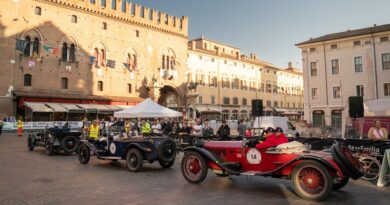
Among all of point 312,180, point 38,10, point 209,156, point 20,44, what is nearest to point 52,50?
A: point 20,44

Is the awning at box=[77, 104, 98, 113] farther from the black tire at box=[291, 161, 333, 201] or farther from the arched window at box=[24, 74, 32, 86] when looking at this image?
the black tire at box=[291, 161, 333, 201]

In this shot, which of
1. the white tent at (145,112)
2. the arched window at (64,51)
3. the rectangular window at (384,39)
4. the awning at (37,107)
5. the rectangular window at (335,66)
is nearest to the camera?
the white tent at (145,112)

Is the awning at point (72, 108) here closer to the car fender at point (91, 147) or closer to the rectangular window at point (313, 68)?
the car fender at point (91, 147)

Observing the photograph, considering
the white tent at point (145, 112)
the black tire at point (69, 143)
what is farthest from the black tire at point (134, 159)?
the white tent at point (145, 112)

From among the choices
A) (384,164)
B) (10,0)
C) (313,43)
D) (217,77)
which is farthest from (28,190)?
(217,77)

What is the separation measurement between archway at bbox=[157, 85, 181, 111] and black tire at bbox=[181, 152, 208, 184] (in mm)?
39071

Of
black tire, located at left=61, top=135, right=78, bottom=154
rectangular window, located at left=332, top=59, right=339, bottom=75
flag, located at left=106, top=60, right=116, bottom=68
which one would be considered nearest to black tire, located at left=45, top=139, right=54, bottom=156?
black tire, located at left=61, top=135, right=78, bottom=154

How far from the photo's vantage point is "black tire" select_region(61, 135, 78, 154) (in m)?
15.6

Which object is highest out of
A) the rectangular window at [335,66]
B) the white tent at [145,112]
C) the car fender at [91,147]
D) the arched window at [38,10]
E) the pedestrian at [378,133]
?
the arched window at [38,10]

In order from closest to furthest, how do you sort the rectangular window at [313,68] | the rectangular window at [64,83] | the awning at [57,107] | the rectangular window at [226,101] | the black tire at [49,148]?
the black tire at [49,148], the awning at [57,107], the rectangular window at [64,83], the rectangular window at [313,68], the rectangular window at [226,101]

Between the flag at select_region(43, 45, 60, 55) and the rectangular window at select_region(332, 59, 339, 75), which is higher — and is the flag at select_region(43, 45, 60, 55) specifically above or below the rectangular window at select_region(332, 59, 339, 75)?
above

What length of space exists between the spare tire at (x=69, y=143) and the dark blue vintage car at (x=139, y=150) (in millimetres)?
4275

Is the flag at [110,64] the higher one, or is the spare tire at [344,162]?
the flag at [110,64]

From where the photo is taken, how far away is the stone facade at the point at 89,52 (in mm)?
33469
